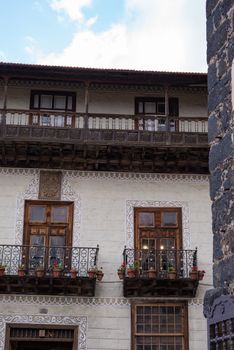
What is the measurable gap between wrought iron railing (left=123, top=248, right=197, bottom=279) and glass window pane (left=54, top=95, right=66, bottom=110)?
4902 millimetres

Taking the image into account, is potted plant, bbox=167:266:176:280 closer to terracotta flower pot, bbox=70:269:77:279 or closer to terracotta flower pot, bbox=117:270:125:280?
terracotta flower pot, bbox=117:270:125:280

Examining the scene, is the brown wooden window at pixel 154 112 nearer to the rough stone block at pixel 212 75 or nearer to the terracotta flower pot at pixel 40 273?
the terracotta flower pot at pixel 40 273

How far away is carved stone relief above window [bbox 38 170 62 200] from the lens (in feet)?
59.4

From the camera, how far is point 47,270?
56.0 feet

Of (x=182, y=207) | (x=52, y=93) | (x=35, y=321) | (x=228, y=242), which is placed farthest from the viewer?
(x=52, y=93)

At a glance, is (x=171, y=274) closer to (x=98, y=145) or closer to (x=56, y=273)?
(x=56, y=273)

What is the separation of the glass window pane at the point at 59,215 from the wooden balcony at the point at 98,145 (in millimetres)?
1255

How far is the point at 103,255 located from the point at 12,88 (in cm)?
593

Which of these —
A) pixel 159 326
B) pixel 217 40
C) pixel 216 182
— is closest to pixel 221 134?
pixel 216 182

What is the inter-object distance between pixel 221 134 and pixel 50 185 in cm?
1278

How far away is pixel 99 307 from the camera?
56.4 feet

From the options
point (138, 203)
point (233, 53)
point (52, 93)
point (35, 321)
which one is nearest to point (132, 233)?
point (138, 203)

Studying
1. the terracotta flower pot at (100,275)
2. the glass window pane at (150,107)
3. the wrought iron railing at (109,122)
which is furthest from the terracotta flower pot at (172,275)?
the glass window pane at (150,107)

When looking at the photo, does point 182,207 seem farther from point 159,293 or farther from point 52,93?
point 52,93
